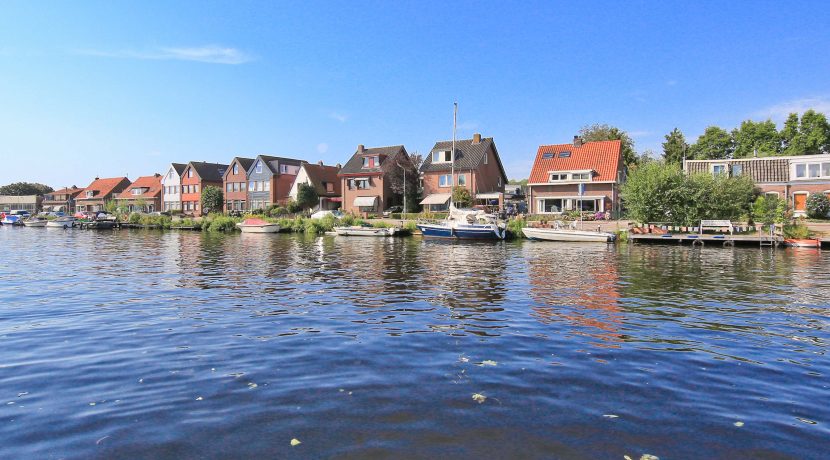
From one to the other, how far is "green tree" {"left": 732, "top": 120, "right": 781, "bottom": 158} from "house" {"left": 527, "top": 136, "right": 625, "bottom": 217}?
997 inches

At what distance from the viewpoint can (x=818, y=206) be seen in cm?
4959

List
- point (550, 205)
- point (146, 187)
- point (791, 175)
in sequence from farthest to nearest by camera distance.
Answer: point (146, 187), point (550, 205), point (791, 175)

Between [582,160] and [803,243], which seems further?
[582,160]

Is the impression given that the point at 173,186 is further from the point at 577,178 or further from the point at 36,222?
the point at 577,178

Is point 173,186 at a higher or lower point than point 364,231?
higher

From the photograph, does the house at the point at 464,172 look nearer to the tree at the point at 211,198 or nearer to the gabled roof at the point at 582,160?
the gabled roof at the point at 582,160

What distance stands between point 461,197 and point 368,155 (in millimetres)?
18788

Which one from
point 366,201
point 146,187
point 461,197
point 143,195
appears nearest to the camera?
point 461,197

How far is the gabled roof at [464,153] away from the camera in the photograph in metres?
68.0

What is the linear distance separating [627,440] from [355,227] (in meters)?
52.3

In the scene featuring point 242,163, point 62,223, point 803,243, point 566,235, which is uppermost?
point 242,163

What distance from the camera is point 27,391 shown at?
8.46m

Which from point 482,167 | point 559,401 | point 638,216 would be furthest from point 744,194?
point 559,401

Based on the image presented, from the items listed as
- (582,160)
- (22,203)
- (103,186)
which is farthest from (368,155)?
(22,203)
